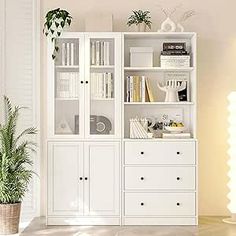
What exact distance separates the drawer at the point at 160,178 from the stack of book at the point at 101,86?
0.76 metres

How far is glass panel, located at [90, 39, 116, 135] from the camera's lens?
17.6 feet

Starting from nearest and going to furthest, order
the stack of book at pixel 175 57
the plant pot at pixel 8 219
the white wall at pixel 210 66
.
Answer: the plant pot at pixel 8 219 < the stack of book at pixel 175 57 < the white wall at pixel 210 66

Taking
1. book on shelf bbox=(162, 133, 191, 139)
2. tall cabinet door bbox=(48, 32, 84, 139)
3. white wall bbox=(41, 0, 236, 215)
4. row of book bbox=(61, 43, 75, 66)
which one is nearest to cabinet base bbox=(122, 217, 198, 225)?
white wall bbox=(41, 0, 236, 215)

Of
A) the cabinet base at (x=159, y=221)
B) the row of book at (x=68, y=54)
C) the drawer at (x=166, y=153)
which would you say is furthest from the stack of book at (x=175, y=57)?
the cabinet base at (x=159, y=221)

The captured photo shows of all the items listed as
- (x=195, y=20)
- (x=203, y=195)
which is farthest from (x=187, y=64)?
(x=203, y=195)

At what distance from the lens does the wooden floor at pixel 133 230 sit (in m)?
4.98

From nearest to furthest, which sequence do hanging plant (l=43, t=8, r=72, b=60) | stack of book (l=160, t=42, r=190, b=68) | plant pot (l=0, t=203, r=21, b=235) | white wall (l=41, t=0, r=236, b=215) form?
plant pot (l=0, t=203, r=21, b=235)
hanging plant (l=43, t=8, r=72, b=60)
stack of book (l=160, t=42, r=190, b=68)
white wall (l=41, t=0, r=236, b=215)

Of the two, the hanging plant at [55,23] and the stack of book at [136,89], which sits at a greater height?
the hanging plant at [55,23]

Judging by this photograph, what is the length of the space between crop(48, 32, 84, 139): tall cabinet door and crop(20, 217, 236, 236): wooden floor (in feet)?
3.05

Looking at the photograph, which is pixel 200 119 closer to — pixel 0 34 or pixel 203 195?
pixel 203 195

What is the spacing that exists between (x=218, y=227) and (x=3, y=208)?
6.76 feet

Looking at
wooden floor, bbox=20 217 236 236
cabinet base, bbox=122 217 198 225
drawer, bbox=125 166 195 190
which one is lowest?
wooden floor, bbox=20 217 236 236

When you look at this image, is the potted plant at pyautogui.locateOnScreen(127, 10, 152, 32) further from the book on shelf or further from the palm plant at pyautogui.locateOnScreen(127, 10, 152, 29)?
the book on shelf

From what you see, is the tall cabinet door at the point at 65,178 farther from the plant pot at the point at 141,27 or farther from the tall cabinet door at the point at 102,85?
the plant pot at the point at 141,27
